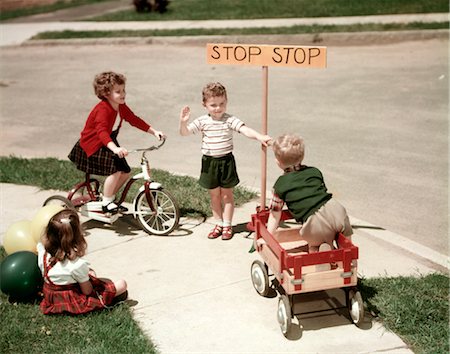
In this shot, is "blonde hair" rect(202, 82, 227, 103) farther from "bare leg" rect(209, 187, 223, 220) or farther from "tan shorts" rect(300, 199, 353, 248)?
"tan shorts" rect(300, 199, 353, 248)

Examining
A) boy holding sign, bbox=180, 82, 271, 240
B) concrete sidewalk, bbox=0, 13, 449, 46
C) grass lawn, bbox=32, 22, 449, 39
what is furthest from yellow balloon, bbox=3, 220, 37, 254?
concrete sidewalk, bbox=0, 13, 449, 46

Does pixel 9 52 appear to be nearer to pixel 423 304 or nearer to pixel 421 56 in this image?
pixel 421 56

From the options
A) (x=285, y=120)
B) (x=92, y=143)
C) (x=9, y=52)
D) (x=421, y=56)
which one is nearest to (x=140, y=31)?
(x=9, y=52)

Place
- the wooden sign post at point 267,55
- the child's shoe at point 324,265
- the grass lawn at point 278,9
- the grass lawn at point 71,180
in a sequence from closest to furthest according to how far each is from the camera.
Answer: the child's shoe at point 324,265 < the wooden sign post at point 267,55 < the grass lawn at point 71,180 < the grass lawn at point 278,9

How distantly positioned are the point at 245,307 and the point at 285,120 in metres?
5.62

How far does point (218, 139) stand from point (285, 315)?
203 cm

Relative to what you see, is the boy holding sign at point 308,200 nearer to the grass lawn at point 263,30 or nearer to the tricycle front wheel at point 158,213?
the tricycle front wheel at point 158,213

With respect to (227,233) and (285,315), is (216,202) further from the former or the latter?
(285,315)

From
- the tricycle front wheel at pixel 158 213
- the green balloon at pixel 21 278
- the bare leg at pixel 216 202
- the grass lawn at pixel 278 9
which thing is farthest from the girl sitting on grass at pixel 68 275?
the grass lawn at pixel 278 9

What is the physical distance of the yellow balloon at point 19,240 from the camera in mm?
5852

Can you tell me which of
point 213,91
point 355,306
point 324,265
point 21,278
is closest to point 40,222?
point 21,278

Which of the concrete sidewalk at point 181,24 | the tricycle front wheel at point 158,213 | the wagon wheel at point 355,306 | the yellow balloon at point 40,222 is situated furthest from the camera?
the concrete sidewalk at point 181,24

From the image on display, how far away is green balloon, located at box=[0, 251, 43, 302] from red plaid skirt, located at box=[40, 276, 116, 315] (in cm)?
17

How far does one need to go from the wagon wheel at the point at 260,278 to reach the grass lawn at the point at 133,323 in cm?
74
